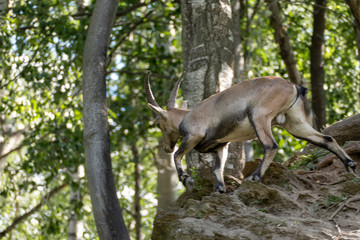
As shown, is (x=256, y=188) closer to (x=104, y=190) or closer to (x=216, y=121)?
(x=216, y=121)

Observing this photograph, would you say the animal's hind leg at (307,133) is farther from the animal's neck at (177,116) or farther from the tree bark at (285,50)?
the tree bark at (285,50)

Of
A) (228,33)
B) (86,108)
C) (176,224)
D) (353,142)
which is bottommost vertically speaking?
(176,224)

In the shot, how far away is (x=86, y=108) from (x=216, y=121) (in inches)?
88.0

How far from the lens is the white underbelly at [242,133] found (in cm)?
746

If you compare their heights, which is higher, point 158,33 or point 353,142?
point 158,33

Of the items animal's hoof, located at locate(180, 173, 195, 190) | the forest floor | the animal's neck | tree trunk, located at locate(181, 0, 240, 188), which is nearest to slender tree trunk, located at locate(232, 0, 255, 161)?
tree trunk, located at locate(181, 0, 240, 188)

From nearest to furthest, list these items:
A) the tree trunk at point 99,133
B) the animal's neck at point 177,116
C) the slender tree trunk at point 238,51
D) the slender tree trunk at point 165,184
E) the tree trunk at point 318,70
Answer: the tree trunk at point 99,133 → the animal's neck at point 177,116 → the slender tree trunk at point 165,184 → the slender tree trunk at point 238,51 → the tree trunk at point 318,70

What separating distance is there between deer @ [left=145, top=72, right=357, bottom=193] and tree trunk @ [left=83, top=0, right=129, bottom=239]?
126 centimetres

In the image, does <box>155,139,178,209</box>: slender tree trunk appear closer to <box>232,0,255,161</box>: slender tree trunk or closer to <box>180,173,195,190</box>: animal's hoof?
<box>180,173,195,190</box>: animal's hoof

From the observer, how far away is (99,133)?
336 inches

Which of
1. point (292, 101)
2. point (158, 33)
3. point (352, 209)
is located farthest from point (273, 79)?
point (158, 33)

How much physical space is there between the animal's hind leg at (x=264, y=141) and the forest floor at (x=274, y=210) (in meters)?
0.22

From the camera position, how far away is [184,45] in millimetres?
9531

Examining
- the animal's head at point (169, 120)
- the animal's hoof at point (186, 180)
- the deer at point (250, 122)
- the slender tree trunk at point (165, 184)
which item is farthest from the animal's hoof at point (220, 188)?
the slender tree trunk at point (165, 184)
